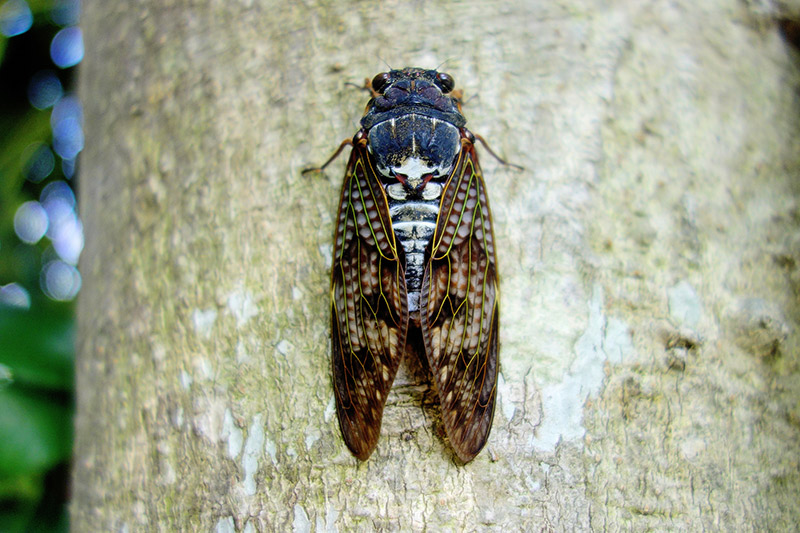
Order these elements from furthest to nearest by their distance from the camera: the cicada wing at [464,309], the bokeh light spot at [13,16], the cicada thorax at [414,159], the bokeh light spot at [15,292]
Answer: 1. the bokeh light spot at [15,292]
2. the bokeh light spot at [13,16]
3. the cicada thorax at [414,159]
4. the cicada wing at [464,309]

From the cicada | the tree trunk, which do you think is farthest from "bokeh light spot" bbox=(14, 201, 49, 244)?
the cicada

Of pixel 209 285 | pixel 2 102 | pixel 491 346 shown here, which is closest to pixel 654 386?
pixel 491 346

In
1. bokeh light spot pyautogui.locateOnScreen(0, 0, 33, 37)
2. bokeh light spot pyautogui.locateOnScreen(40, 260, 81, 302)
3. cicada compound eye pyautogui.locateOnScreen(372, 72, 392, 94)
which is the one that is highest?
cicada compound eye pyautogui.locateOnScreen(372, 72, 392, 94)

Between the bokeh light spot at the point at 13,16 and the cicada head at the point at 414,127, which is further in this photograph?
the bokeh light spot at the point at 13,16

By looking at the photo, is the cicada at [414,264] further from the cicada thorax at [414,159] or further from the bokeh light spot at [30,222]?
the bokeh light spot at [30,222]

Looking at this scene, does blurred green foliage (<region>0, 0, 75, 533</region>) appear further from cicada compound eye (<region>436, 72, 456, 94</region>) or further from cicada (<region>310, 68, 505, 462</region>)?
cicada compound eye (<region>436, 72, 456, 94</region>)

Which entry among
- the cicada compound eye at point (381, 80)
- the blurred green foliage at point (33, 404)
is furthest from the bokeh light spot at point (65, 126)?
the cicada compound eye at point (381, 80)

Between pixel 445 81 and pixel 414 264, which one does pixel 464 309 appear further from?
pixel 445 81

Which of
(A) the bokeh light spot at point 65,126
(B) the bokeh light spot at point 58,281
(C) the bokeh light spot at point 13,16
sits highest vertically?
(C) the bokeh light spot at point 13,16
